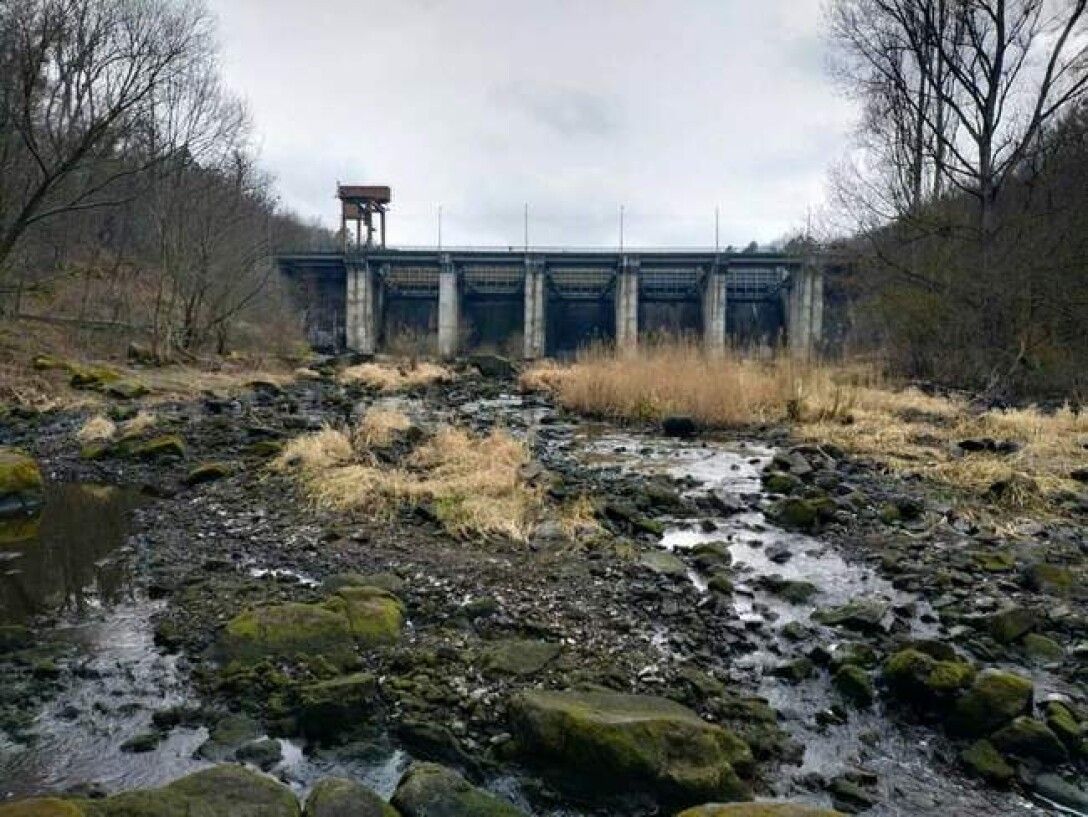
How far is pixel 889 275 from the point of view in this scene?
17.9 m

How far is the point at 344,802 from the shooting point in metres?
2.57

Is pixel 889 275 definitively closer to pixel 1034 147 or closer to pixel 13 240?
pixel 1034 147

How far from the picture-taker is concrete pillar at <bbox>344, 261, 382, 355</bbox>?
155 feet

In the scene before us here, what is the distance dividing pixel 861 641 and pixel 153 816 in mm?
3396

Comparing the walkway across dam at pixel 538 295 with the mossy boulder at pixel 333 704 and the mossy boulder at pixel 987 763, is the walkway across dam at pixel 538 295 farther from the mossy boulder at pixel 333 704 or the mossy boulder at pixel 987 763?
the mossy boulder at pixel 987 763

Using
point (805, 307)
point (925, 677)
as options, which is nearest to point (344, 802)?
point (925, 677)

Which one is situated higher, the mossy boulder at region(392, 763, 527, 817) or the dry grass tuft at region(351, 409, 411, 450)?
the dry grass tuft at region(351, 409, 411, 450)

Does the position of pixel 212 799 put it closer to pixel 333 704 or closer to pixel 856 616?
pixel 333 704

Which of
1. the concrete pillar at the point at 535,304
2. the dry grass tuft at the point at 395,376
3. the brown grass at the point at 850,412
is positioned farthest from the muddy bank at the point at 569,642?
the concrete pillar at the point at 535,304

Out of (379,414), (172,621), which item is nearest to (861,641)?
(172,621)

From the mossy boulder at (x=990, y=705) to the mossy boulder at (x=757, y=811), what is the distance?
112 centimetres

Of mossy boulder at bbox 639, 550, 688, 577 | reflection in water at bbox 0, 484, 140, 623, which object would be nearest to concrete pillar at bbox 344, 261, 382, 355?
reflection in water at bbox 0, 484, 140, 623

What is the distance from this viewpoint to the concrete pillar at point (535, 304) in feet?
154

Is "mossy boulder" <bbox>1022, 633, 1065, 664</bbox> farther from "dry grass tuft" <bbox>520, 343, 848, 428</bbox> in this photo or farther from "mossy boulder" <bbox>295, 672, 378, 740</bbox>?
"dry grass tuft" <bbox>520, 343, 848, 428</bbox>
